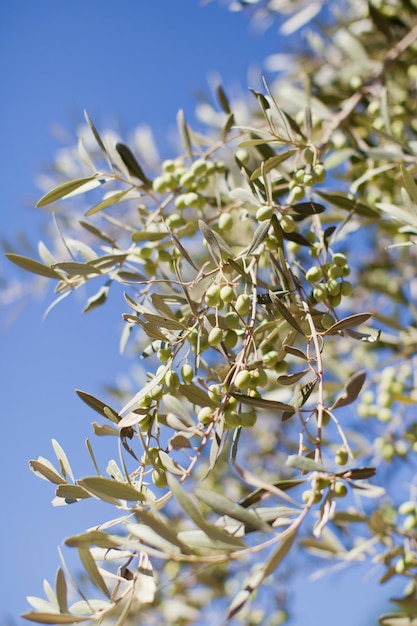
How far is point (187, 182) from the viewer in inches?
40.1

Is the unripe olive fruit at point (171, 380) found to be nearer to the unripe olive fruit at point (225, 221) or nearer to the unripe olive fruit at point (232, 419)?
the unripe olive fruit at point (232, 419)

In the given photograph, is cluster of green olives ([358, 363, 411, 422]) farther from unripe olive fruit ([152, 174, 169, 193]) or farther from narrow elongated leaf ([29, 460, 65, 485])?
narrow elongated leaf ([29, 460, 65, 485])

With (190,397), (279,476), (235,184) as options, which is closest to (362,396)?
(279,476)

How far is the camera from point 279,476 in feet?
7.98

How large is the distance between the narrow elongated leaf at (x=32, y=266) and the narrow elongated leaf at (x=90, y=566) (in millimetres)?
410

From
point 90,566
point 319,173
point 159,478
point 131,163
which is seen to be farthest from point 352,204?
point 90,566

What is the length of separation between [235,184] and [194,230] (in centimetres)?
16

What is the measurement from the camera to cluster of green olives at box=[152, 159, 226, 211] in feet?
3.30

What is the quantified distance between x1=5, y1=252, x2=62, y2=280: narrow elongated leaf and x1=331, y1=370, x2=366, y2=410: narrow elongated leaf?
48 cm

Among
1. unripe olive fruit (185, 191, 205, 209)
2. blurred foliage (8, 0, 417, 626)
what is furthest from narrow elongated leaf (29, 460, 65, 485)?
unripe olive fruit (185, 191, 205, 209)

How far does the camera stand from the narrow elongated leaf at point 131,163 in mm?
1046

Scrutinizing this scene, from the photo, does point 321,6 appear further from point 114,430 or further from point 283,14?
point 114,430

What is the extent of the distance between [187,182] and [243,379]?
0.43 meters

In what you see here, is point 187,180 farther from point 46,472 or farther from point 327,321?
point 46,472
